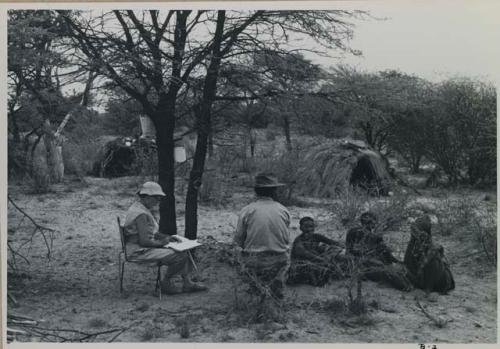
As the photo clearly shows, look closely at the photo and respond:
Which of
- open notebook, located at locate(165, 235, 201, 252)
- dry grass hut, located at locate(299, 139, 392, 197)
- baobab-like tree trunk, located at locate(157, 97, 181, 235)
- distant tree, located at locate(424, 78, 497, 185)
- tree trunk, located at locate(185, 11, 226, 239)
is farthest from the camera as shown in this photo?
distant tree, located at locate(424, 78, 497, 185)

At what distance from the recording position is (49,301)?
5887 millimetres

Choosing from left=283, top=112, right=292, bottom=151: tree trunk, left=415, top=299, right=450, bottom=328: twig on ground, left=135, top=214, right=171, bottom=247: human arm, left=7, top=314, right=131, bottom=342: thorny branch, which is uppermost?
left=283, top=112, right=292, bottom=151: tree trunk

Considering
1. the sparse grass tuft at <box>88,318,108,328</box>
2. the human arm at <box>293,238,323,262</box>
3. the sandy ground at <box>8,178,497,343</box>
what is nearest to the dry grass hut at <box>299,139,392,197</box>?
the sandy ground at <box>8,178,497,343</box>

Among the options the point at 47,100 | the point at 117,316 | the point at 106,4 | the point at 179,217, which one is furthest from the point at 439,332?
the point at 179,217

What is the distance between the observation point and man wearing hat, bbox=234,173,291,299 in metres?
5.27

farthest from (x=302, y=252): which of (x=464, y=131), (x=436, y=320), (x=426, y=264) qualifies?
(x=464, y=131)

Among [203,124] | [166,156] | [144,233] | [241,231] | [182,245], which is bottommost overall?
[182,245]

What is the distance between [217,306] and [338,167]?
343 inches

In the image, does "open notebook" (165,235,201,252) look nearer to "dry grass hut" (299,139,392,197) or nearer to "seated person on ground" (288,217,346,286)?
"seated person on ground" (288,217,346,286)

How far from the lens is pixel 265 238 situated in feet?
17.3

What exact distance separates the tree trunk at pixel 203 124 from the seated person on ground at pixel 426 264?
2.87 m

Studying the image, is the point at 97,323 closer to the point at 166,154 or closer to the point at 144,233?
the point at 144,233

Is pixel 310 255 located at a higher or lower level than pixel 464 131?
lower

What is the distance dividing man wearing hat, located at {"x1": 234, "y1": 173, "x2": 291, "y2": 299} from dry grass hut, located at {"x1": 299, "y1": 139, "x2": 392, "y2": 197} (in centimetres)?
810
